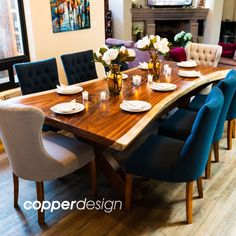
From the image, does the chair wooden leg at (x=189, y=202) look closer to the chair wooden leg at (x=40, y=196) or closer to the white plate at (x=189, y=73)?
the chair wooden leg at (x=40, y=196)

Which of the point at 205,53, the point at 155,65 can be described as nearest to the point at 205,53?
the point at 205,53

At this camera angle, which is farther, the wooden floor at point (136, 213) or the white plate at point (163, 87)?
the white plate at point (163, 87)

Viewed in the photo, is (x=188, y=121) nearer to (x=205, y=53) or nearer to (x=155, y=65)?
(x=155, y=65)

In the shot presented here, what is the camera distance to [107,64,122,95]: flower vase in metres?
2.55

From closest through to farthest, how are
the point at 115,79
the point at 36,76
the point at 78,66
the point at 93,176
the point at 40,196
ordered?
the point at 40,196
the point at 93,176
the point at 115,79
the point at 36,76
the point at 78,66

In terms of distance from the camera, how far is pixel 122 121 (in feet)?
6.81

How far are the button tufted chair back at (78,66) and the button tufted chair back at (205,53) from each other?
1.67 meters

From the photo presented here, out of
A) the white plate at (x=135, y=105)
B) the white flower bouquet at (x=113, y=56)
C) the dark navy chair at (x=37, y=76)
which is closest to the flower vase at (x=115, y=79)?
the white flower bouquet at (x=113, y=56)

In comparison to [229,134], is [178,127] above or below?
above

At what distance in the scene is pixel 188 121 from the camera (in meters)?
2.78

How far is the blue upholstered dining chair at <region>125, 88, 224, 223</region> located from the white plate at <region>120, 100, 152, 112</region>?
0.98ft

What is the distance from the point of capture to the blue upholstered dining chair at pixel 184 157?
1.88 m

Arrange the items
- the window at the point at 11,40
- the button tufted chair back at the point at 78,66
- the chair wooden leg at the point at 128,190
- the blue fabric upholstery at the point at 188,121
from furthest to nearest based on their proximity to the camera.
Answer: the window at the point at 11,40, the button tufted chair back at the point at 78,66, the blue fabric upholstery at the point at 188,121, the chair wooden leg at the point at 128,190

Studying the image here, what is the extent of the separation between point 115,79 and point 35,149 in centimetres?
103
